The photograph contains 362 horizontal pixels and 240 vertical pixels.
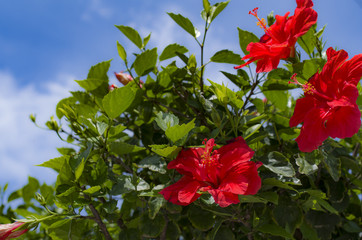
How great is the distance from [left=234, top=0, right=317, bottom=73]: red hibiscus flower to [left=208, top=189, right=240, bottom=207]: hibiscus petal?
0.31m

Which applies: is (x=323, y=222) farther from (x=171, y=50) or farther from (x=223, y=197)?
(x=171, y=50)

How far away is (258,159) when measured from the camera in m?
0.99

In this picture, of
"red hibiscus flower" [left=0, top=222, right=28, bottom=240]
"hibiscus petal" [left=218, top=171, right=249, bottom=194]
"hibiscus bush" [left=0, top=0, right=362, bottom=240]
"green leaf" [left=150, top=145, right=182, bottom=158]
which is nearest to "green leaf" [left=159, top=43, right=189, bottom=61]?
"hibiscus bush" [left=0, top=0, right=362, bottom=240]

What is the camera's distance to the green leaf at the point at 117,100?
40.4 inches

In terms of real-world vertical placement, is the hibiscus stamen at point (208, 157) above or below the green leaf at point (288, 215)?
above

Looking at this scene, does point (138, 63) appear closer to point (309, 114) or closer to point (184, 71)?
point (184, 71)

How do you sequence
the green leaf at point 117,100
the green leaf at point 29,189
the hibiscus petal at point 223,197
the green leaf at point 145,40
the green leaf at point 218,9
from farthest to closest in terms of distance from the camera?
the green leaf at point 29,189 → the green leaf at point 145,40 → the green leaf at point 218,9 → the green leaf at point 117,100 → the hibiscus petal at point 223,197

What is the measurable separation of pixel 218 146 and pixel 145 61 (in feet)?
1.23

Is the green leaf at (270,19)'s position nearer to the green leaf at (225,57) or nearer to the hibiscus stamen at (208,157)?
the green leaf at (225,57)

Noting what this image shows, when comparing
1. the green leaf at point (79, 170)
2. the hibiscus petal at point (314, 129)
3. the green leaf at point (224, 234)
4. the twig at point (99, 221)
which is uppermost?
the green leaf at point (79, 170)

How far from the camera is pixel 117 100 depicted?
1.03 metres

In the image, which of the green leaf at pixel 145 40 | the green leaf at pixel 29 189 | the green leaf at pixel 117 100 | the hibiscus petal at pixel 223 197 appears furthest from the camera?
the green leaf at pixel 29 189

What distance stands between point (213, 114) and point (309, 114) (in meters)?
0.22

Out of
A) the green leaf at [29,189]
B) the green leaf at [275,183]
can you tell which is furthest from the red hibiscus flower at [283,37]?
the green leaf at [29,189]
